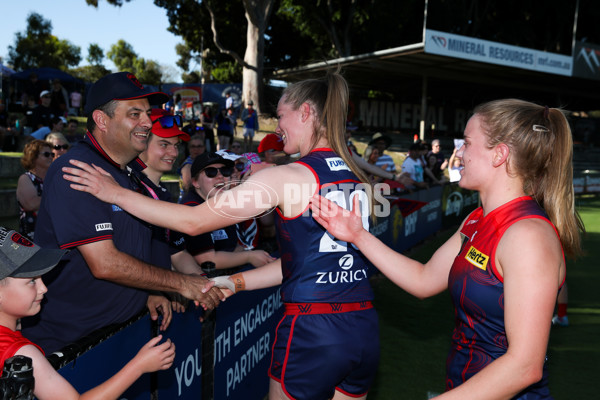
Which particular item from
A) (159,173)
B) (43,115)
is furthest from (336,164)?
(43,115)

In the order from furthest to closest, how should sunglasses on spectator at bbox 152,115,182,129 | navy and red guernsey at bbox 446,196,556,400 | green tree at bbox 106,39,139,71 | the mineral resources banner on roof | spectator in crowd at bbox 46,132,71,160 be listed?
green tree at bbox 106,39,139,71 < the mineral resources banner on roof < spectator in crowd at bbox 46,132,71,160 < sunglasses on spectator at bbox 152,115,182,129 < navy and red guernsey at bbox 446,196,556,400

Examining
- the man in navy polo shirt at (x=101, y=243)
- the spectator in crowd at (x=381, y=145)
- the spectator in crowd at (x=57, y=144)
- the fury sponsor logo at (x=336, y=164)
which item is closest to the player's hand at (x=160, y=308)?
the man in navy polo shirt at (x=101, y=243)

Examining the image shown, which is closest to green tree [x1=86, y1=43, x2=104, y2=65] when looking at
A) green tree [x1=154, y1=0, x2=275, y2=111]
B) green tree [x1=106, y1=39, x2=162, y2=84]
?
green tree [x1=106, y1=39, x2=162, y2=84]

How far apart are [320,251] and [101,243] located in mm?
1125

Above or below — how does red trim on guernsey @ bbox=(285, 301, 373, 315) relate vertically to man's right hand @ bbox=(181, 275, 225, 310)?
above

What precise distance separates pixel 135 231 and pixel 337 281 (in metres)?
1.21

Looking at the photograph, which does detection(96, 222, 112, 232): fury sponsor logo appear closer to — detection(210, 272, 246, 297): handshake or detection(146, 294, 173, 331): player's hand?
detection(146, 294, 173, 331): player's hand

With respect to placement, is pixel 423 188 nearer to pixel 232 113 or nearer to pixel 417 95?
pixel 232 113

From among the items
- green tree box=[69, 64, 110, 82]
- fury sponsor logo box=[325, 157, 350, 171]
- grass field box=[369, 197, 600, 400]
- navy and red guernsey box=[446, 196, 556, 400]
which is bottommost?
grass field box=[369, 197, 600, 400]

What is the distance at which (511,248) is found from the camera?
1.92 m

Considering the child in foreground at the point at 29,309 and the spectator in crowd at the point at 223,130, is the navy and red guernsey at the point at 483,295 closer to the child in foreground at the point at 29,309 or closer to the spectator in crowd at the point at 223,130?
the child in foreground at the point at 29,309

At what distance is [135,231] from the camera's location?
297cm

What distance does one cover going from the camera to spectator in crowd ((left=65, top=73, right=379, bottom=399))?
2.57m

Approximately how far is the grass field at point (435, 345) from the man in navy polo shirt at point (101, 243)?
2963 millimetres
